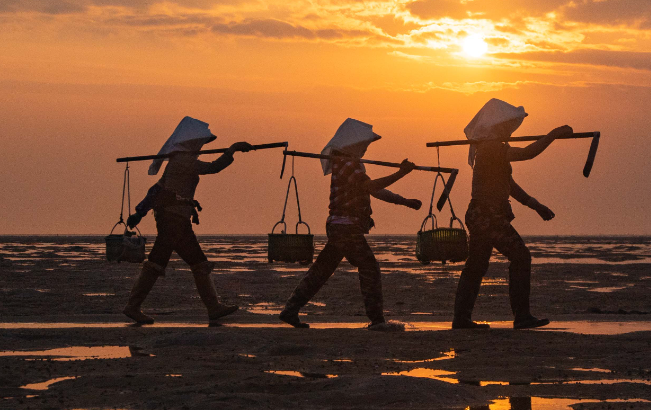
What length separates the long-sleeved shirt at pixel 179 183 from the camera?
388 inches

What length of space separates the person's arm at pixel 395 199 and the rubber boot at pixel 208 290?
2127mm

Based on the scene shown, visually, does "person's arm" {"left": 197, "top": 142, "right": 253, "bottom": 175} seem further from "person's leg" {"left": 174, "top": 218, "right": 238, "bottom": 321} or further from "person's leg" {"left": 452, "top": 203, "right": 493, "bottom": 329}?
"person's leg" {"left": 452, "top": 203, "right": 493, "bottom": 329}

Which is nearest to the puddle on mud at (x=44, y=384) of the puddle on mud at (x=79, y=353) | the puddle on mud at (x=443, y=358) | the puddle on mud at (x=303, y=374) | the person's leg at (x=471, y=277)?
the puddle on mud at (x=79, y=353)

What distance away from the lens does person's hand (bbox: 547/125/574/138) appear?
8.75 metres

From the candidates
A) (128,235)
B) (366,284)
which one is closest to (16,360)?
(366,284)

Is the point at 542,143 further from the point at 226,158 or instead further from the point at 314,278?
the point at 226,158

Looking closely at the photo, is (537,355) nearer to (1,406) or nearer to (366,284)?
(366,284)

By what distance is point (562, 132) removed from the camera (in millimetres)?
8750

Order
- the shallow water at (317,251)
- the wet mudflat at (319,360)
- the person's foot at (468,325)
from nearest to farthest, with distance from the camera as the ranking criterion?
the wet mudflat at (319,360) < the person's foot at (468,325) < the shallow water at (317,251)

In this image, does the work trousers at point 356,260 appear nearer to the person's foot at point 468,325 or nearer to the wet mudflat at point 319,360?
the wet mudflat at point 319,360

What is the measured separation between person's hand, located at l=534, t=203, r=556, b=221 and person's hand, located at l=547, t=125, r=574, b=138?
0.97 metres

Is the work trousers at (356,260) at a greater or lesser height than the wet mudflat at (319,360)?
greater

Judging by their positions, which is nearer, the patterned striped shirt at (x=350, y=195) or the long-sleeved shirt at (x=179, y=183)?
the patterned striped shirt at (x=350, y=195)

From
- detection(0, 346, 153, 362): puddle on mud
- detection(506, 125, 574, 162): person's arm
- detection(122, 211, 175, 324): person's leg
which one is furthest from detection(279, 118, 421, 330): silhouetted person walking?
detection(0, 346, 153, 362): puddle on mud
